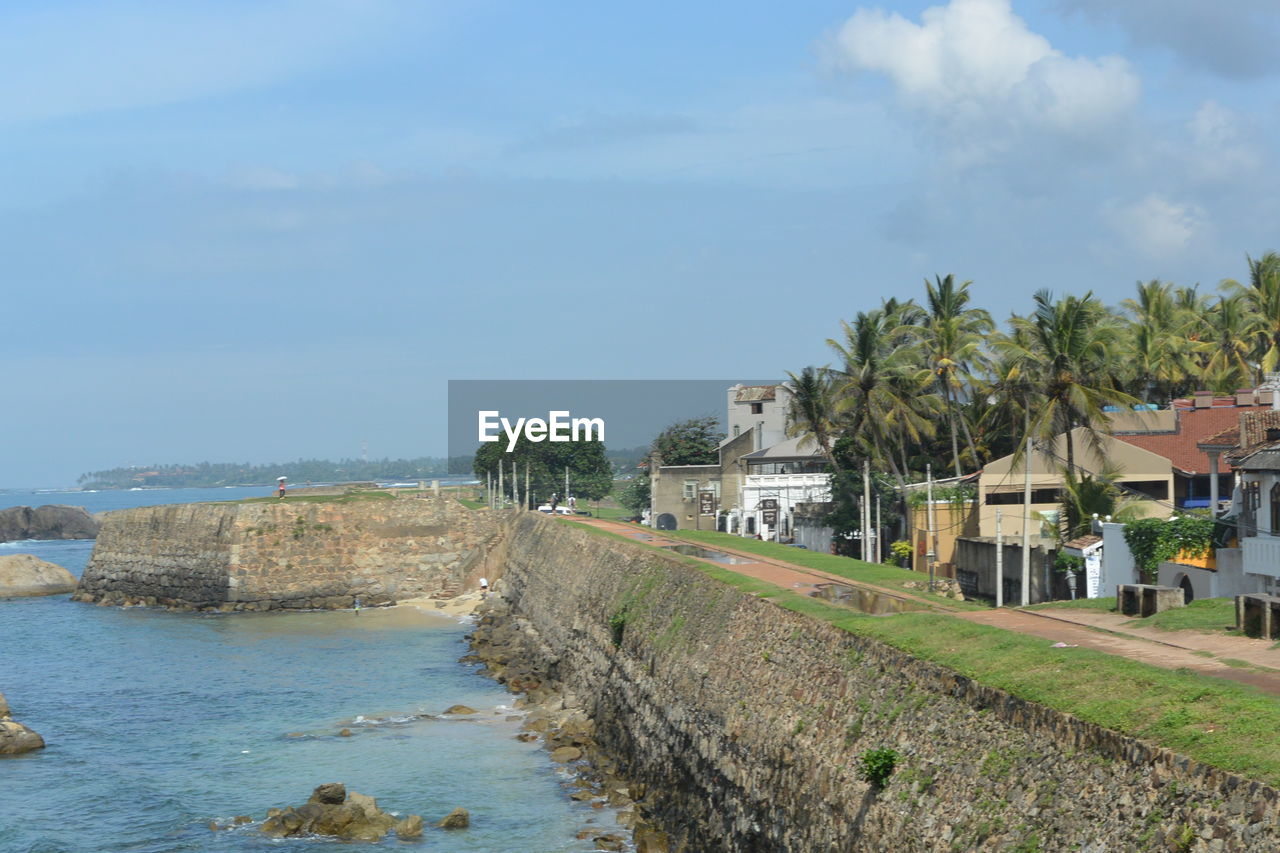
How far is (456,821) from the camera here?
1033 inches

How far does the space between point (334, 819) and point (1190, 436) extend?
35152mm

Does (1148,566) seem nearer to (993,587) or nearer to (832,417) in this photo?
(993,587)

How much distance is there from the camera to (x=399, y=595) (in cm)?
6962

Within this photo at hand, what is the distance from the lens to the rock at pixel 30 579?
7900cm

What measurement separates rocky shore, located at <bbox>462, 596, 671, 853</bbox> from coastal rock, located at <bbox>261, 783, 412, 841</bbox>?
4137 millimetres

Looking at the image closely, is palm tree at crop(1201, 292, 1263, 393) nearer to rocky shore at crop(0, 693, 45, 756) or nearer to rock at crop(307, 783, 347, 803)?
rock at crop(307, 783, 347, 803)

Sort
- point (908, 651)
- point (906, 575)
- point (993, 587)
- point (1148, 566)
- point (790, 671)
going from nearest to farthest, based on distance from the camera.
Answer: point (908, 651) < point (790, 671) < point (1148, 566) < point (906, 575) < point (993, 587)

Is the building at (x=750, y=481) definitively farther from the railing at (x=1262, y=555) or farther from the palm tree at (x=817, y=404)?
the railing at (x=1262, y=555)

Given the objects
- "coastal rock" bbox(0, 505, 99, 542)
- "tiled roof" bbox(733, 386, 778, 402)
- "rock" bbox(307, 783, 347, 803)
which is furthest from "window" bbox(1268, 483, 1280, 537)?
"coastal rock" bbox(0, 505, 99, 542)

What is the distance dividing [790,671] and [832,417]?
4289 cm

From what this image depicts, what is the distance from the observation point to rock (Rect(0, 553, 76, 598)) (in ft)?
259

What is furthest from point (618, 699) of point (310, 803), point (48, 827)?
point (48, 827)

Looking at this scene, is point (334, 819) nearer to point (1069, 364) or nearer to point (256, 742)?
point (256, 742)

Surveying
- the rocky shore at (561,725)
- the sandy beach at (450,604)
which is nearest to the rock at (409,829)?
the rocky shore at (561,725)
